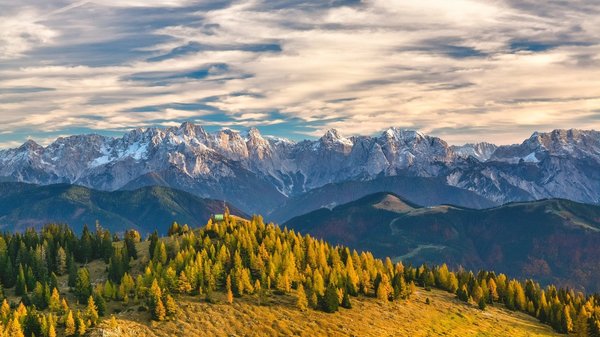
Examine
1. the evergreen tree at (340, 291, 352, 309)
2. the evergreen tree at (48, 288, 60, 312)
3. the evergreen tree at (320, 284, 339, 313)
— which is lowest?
the evergreen tree at (340, 291, 352, 309)

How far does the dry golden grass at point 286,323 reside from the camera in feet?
535

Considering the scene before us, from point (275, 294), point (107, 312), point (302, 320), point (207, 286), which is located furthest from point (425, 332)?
A: point (107, 312)

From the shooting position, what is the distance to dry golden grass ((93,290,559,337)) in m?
163

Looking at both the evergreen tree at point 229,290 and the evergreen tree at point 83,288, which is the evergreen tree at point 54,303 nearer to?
the evergreen tree at point 83,288

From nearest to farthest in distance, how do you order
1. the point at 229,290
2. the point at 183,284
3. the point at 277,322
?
1. the point at 277,322
2. the point at 229,290
3. the point at 183,284

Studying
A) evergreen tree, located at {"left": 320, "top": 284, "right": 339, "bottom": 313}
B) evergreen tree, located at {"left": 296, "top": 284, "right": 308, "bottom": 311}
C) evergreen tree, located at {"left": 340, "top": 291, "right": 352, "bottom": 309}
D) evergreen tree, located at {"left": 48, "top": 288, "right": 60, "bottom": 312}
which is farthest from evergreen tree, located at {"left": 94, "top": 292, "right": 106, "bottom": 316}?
evergreen tree, located at {"left": 340, "top": 291, "right": 352, "bottom": 309}

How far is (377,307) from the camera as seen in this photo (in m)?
199

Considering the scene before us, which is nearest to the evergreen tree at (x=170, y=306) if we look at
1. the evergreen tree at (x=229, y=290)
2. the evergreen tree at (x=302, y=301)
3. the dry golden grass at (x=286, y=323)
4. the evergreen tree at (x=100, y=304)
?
the dry golden grass at (x=286, y=323)

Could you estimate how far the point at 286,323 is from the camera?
173500mm

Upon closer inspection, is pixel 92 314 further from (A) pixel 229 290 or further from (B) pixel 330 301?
(B) pixel 330 301

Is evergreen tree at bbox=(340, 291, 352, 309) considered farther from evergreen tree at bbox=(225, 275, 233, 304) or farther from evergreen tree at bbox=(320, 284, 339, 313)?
evergreen tree at bbox=(225, 275, 233, 304)

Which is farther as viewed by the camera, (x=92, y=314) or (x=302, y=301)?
(x=302, y=301)

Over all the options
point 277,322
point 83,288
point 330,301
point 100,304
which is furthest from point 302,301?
point 83,288

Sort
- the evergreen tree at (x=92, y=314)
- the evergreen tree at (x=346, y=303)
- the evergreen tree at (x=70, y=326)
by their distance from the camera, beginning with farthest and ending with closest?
the evergreen tree at (x=346, y=303), the evergreen tree at (x=92, y=314), the evergreen tree at (x=70, y=326)
